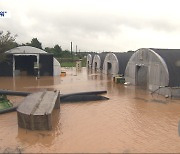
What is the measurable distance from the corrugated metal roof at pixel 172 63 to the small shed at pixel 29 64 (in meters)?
19.8

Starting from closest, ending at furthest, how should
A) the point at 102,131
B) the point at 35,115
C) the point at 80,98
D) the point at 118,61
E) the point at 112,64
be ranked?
the point at 35,115, the point at 102,131, the point at 80,98, the point at 118,61, the point at 112,64

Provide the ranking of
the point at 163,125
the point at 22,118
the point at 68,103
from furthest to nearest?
the point at 68,103 → the point at 163,125 → the point at 22,118

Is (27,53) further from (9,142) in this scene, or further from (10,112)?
(9,142)

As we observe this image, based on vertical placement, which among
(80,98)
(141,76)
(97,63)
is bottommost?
(80,98)

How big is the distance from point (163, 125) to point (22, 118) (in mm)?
7486

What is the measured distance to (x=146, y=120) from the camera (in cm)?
1543

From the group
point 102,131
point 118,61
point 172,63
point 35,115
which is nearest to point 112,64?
point 118,61

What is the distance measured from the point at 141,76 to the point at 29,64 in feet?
72.0

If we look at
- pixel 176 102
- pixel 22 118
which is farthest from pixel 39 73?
pixel 22 118

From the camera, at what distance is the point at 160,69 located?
77.4 ft

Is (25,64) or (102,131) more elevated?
(25,64)

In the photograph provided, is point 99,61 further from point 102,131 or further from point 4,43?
point 102,131

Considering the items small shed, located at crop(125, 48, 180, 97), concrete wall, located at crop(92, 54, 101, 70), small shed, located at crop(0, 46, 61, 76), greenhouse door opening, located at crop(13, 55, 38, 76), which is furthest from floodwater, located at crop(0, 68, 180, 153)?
concrete wall, located at crop(92, 54, 101, 70)

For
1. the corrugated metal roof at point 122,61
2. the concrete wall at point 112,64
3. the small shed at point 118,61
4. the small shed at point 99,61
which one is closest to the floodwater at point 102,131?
the corrugated metal roof at point 122,61
